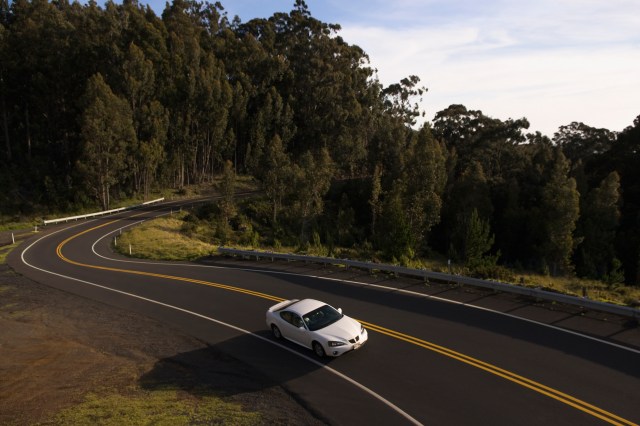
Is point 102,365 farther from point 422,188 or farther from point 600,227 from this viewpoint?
point 600,227

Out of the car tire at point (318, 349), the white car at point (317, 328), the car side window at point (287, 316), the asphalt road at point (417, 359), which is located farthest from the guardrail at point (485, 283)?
the car tire at point (318, 349)

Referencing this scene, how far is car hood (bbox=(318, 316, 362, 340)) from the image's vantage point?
12.7 meters

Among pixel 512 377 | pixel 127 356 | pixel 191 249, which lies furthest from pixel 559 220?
pixel 127 356

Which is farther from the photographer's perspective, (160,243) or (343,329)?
(160,243)

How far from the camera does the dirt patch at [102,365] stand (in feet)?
35.7

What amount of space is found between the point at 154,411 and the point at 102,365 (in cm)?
428

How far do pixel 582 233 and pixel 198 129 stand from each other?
55955 millimetres

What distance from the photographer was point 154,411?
10273mm

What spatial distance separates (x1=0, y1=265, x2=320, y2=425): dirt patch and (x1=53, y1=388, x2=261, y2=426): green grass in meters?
0.25

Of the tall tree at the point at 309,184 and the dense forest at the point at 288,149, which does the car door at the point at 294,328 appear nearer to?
the dense forest at the point at 288,149

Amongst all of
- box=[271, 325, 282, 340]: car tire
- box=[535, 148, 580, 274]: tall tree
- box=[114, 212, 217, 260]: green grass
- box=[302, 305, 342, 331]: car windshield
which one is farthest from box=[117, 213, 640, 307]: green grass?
box=[271, 325, 282, 340]: car tire

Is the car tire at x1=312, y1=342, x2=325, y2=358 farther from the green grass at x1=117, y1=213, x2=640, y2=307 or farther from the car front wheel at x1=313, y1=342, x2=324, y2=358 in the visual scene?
the green grass at x1=117, y1=213, x2=640, y2=307

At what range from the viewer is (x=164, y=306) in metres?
19.1

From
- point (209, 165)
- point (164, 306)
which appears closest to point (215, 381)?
point (164, 306)
